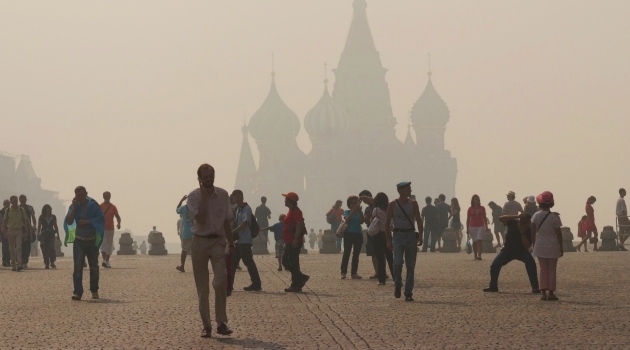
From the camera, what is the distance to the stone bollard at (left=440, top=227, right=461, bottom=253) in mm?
34094

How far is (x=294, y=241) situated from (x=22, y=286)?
4442 millimetres

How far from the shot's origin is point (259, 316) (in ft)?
45.8

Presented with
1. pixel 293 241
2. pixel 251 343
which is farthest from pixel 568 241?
pixel 251 343

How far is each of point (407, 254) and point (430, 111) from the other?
5903 inches

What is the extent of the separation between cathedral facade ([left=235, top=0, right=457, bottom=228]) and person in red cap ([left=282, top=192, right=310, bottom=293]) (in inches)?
5393

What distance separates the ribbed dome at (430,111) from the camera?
165000 mm

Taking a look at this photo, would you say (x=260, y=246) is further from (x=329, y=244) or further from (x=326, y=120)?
(x=326, y=120)

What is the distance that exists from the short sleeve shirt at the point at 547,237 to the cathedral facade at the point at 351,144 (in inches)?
5479

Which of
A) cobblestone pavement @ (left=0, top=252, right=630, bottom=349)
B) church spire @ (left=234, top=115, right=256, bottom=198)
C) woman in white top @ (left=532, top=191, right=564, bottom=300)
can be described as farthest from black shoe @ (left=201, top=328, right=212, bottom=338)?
church spire @ (left=234, top=115, right=256, bottom=198)

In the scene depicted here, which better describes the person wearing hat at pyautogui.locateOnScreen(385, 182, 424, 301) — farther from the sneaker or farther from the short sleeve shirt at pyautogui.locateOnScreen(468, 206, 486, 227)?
the short sleeve shirt at pyautogui.locateOnScreen(468, 206, 486, 227)

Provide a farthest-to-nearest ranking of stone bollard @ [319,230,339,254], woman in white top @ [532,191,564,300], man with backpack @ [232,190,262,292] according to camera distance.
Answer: stone bollard @ [319,230,339,254], man with backpack @ [232,190,262,292], woman in white top @ [532,191,564,300]

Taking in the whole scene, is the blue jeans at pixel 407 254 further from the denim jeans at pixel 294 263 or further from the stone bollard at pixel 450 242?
the stone bollard at pixel 450 242

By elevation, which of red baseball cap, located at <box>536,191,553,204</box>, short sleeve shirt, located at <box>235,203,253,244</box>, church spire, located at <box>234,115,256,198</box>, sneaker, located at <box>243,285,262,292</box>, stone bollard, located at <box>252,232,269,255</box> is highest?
church spire, located at <box>234,115,256,198</box>

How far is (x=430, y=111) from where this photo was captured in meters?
165
